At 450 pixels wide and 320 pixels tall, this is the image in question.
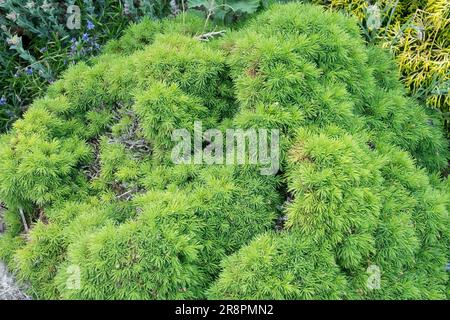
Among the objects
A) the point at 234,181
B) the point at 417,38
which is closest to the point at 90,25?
the point at 234,181

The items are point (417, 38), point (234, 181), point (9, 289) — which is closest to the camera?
point (234, 181)

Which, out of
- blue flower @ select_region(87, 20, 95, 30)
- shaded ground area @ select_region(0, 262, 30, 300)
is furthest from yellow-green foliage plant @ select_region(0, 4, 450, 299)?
blue flower @ select_region(87, 20, 95, 30)

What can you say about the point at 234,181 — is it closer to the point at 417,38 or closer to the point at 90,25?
the point at 90,25

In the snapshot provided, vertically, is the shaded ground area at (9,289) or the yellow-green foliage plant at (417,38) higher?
the yellow-green foliage plant at (417,38)

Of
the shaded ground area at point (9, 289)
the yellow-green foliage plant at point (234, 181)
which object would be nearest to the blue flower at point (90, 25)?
the yellow-green foliage plant at point (234, 181)

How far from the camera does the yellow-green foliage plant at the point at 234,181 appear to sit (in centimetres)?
190

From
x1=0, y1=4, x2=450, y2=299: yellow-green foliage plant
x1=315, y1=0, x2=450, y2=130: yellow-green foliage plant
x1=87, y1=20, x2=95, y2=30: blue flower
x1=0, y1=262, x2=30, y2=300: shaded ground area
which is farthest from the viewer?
x1=87, y1=20, x2=95, y2=30: blue flower

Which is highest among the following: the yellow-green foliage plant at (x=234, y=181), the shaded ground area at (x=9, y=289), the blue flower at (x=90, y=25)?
the blue flower at (x=90, y=25)

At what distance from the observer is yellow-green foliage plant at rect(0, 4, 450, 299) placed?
190cm

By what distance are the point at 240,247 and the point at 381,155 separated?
87 centimetres

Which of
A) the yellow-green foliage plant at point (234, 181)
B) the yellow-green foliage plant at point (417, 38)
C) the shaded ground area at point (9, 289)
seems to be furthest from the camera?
the yellow-green foliage plant at point (417, 38)

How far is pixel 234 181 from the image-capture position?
2121 millimetres

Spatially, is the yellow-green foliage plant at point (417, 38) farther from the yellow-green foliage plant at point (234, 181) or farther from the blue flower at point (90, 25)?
the blue flower at point (90, 25)

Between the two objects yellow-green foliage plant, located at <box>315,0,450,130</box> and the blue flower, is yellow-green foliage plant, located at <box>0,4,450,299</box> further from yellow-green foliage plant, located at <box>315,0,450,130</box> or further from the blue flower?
the blue flower
